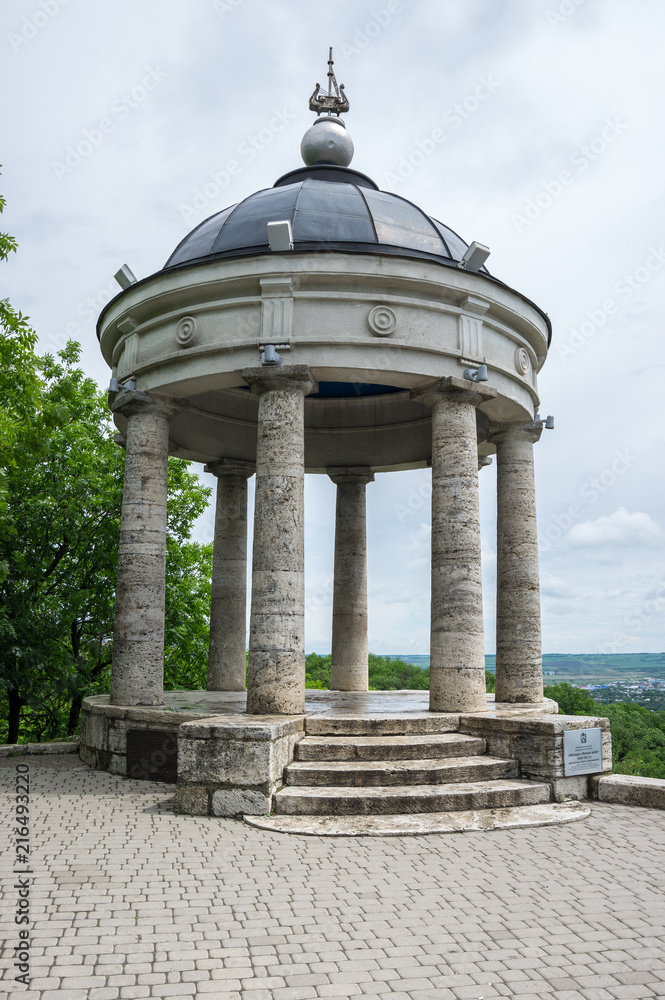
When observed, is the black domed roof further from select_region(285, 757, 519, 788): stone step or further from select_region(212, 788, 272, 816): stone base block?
select_region(212, 788, 272, 816): stone base block

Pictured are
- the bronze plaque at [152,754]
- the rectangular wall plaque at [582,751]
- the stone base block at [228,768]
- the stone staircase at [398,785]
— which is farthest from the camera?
the bronze plaque at [152,754]

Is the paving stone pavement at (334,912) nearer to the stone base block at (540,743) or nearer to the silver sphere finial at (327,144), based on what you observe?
the stone base block at (540,743)

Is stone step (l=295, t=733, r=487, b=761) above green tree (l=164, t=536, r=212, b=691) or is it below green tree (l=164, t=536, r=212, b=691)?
below

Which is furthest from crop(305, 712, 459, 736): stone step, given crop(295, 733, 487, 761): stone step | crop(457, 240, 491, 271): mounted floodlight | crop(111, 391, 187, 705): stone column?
crop(457, 240, 491, 271): mounted floodlight

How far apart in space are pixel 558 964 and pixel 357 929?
158 cm

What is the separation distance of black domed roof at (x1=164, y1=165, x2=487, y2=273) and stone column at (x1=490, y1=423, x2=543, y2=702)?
408 cm

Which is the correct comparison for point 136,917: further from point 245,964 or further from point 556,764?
point 556,764

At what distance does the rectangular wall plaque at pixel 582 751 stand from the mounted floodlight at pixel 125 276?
11982mm

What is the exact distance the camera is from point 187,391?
14.5 m

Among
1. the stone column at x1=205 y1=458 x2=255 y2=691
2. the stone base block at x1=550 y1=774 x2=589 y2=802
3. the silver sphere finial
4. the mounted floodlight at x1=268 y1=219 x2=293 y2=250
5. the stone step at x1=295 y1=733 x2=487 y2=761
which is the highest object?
the silver sphere finial

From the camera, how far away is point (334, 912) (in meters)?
6.52

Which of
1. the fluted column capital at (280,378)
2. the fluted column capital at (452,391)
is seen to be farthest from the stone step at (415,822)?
the fluted column capital at (452,391)

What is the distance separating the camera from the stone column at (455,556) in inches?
509

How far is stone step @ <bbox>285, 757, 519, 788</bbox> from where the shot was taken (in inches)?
403
